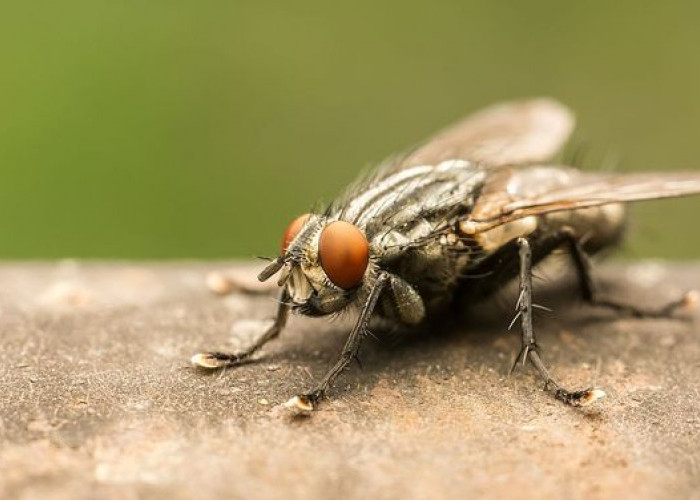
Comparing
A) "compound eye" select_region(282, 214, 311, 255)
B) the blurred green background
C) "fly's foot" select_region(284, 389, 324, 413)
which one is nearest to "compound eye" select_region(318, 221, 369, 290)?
"compound eye" select_region(282, 214, 311, 255)

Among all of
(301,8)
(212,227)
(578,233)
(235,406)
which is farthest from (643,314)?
(301,8)

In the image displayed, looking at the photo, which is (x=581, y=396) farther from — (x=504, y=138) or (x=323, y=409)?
(x=504, y=138)

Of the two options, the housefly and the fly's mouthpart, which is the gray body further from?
the fly's mouthpart

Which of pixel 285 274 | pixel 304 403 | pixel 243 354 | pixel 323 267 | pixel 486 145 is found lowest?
pixel 243 354

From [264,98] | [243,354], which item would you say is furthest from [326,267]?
[264,98]

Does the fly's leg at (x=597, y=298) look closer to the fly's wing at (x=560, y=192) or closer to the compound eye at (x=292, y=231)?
the fly's wing at (x=560, y=192)

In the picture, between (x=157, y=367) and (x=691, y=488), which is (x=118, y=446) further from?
(x=691, y=488)

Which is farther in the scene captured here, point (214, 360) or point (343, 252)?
point (214, 360)

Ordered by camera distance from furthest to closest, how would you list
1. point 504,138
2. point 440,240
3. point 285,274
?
point 504,138 < point 440,240 < point 285,274
